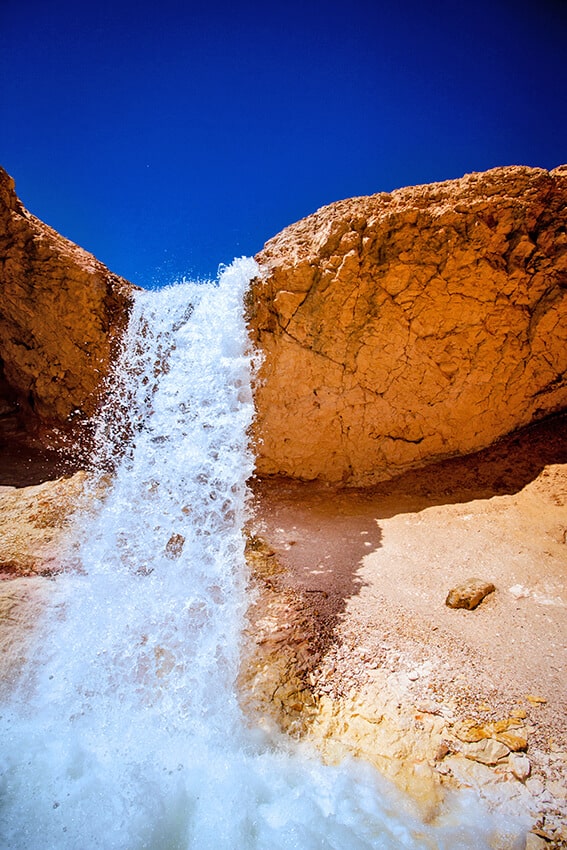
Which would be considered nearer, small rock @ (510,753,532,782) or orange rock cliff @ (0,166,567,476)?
small rock @ (510,753,532,782)

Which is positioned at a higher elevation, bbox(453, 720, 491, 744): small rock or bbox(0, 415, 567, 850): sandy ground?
bbox(0, 415, 567, 850): sandy ground

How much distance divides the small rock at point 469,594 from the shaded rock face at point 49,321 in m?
7.99

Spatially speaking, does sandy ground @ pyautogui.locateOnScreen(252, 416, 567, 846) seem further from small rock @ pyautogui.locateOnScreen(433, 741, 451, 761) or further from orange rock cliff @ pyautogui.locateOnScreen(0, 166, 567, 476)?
orange rock cliff @ pyautogui.locateOnScreen(0, 166, 567, 476)

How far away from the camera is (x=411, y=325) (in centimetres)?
698

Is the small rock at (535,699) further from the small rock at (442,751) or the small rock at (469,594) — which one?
the small rock at (469,594)

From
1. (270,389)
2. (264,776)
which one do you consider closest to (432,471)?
(270,389)

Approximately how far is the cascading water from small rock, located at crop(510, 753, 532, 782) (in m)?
0.37

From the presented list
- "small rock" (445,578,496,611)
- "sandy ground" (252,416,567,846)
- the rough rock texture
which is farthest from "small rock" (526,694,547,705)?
the rough rock texture

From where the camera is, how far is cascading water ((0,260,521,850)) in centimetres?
255

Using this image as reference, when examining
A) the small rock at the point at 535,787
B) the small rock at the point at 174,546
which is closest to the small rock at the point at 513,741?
the small rock at the point at 535,787

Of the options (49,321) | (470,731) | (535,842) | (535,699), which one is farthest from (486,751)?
(49,321)

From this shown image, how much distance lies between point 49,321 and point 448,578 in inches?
359

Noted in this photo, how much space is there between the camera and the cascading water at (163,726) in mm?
2547

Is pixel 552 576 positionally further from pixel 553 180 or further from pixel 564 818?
pixel 553 180
